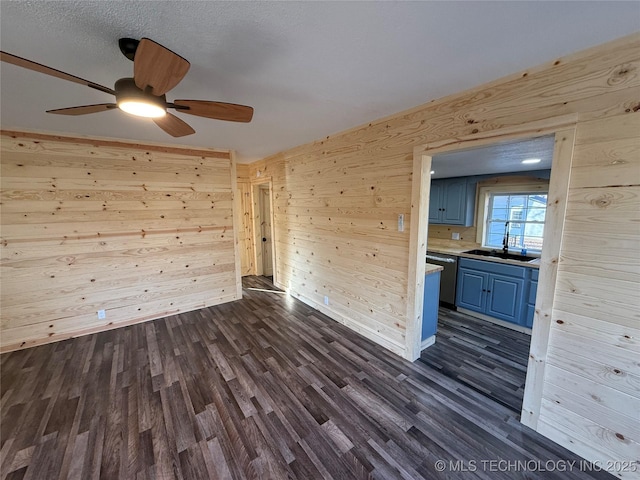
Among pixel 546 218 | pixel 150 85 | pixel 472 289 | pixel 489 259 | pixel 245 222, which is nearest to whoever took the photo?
pixel 150 85

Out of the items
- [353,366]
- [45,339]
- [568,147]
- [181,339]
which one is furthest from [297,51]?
[45,339]

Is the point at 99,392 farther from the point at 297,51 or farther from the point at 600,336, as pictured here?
the point at 600,336

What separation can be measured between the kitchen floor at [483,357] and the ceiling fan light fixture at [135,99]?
10.00ft

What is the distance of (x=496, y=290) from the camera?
10.9ft

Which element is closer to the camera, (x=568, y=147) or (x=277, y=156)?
(x=568, y=147)

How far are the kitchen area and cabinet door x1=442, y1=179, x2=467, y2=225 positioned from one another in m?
0.02

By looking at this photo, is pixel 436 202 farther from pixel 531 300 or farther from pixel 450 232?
pixel 531 300

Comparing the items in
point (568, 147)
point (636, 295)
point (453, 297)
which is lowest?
point (453, 297)

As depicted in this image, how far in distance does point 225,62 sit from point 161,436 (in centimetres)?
252

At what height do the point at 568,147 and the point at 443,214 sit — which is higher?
the point at 568,147

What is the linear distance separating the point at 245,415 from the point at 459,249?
3.92 metres

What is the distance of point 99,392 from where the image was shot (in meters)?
2.21

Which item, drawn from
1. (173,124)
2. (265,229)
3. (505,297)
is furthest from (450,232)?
(173,124)

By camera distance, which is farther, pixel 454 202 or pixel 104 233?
pixel 454 202
